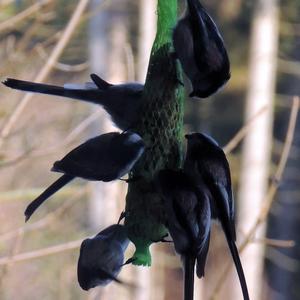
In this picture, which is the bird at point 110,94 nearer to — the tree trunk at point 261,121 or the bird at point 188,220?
the bird at point 188,220

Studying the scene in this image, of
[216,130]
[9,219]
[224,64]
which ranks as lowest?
[216,130]

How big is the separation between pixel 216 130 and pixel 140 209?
9291 mm

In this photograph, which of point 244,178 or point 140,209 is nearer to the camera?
point 140,209

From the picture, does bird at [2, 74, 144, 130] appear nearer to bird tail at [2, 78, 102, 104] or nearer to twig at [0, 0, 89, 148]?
bird tail at [2, 78, 102, 104]

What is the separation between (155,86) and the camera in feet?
2.57

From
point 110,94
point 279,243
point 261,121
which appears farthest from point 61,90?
point 261,121

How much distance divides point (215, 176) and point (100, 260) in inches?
6.0

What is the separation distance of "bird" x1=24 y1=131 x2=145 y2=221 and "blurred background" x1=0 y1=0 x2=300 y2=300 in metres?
0.86

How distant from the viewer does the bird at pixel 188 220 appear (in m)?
0.66

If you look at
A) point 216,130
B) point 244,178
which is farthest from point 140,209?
point 216,130

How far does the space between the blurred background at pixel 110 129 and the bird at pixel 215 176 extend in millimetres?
856

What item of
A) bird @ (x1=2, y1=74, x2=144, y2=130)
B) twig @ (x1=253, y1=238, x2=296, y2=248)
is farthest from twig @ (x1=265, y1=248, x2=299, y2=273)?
bird @ (x1=2, y1=74, x2=144, y2=130)

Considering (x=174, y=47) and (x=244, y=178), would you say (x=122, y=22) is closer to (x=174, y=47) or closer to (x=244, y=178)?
(x=244, y=178)

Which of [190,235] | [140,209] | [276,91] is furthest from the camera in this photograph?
[276,91]
